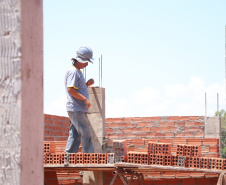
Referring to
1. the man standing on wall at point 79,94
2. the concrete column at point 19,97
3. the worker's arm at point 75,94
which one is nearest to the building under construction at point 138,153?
the man standing on wall at point 79,94

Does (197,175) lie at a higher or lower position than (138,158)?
lower

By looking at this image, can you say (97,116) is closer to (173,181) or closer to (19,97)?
(173,181)

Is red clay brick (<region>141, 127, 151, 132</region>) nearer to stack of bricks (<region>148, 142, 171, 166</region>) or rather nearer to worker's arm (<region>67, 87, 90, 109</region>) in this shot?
stack of bricks (<region>148, 142, 171, 166</region>)

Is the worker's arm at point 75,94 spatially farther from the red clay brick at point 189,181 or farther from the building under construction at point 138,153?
the red clay brick at point 189,181

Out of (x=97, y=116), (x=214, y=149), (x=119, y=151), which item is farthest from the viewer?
(x=97, y=116)

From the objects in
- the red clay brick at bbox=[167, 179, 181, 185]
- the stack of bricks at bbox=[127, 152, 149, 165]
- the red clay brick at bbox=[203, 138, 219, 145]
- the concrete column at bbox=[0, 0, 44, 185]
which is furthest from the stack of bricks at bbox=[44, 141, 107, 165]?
the concrete column at bbox=[0, 0, 44, 185]

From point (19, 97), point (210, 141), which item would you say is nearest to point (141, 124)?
point (210, 141)

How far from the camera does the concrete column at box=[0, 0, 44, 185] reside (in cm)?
197

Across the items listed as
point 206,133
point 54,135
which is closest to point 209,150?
point 206,133

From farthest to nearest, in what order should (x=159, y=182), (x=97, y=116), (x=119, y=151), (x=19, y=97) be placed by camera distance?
(x=97, y=116) → (x=159, y=182) → (x=119, y=151) → (x=19, y=97)

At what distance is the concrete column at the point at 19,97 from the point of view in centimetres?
197

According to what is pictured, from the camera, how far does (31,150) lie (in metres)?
2.03

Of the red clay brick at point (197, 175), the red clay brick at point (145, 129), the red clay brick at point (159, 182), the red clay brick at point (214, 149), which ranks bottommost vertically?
the red clay brick at point (159, 182)

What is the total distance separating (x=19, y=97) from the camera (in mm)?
1979
